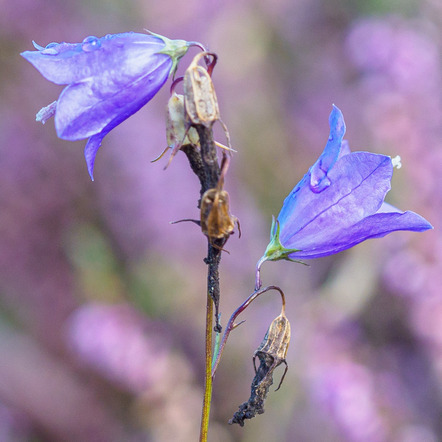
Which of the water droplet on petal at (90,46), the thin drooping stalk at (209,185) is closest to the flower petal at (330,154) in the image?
the thin drooping stalk at (209,185)

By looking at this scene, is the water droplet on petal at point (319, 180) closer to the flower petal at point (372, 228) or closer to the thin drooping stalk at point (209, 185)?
the flower petal at point (372, 228)

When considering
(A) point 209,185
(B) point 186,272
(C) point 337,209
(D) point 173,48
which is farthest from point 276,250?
(B) point 186,272

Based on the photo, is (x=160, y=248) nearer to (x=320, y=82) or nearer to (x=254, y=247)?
(x=254, y=247)

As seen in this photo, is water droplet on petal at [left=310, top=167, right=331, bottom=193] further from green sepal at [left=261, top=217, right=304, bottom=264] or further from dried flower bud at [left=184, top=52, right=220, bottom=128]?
dried flower bud at [left=184, top=52, right=220, bottom=128]

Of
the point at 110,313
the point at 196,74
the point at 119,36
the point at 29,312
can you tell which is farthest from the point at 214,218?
the point at 29,312

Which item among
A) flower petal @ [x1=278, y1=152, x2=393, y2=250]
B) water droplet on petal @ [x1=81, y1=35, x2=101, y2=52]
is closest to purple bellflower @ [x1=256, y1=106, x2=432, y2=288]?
flower petal @ [x1=278, y1=152, x2=393, y2=250]
